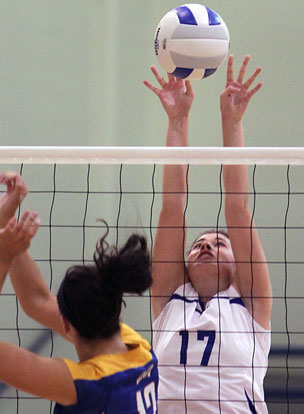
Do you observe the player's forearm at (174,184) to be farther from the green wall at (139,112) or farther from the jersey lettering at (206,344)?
the green wall at (139,112)

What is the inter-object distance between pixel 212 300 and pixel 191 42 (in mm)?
980

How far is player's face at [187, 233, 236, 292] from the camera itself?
268cm

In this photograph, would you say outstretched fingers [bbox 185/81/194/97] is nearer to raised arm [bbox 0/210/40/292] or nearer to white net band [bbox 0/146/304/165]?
white net band [bbox 0/146/304/165]

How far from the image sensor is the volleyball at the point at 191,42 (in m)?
2.85

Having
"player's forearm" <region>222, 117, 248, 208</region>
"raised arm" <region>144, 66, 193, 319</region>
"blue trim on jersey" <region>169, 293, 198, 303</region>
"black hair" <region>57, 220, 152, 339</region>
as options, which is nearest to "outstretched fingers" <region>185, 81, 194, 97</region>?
"raised arm" <region>144, 66, 193, 319</region>

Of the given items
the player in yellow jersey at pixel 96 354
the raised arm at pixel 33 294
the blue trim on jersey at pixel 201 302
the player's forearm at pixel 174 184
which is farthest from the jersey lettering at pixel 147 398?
the player's forearm at pixel 174 184

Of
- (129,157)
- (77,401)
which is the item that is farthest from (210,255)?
(77,401)

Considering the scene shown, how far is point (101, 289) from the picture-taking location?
178 centimetres

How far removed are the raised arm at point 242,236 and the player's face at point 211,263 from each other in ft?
0.20

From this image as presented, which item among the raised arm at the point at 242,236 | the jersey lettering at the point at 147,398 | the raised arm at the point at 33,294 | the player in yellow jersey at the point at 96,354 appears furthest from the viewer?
the raised arm at the point at 242,236

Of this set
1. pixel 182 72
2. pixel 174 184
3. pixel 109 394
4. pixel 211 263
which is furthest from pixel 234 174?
pixel 109 394

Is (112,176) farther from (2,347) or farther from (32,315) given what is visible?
(2,347)

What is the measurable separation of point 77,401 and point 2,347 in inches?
8.5

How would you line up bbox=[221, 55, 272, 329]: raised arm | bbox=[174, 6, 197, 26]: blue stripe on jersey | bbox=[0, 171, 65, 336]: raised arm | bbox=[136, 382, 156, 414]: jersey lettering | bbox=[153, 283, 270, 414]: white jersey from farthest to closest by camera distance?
1. bbox=[174, 6, 197, 26]: blue stripe on jersey
2. bbox=[221, 55, 272, 329]: raised arm
3. bbox=[153, 283, 270, 414]: white jersey
4. bbox=[0, 171, 65, 336]: raised arm
5. bbox=[136, 382, 156, 414]: jersey lettering
